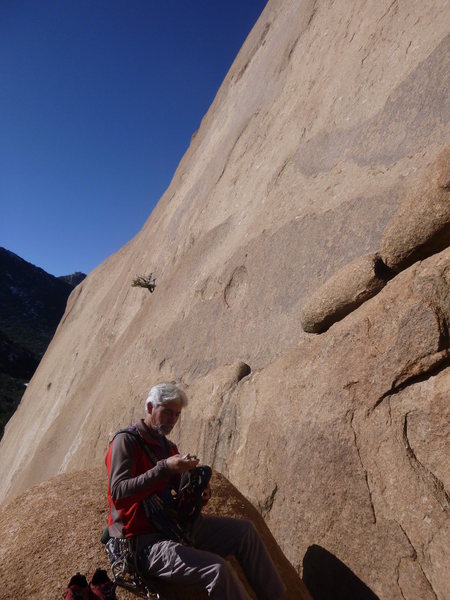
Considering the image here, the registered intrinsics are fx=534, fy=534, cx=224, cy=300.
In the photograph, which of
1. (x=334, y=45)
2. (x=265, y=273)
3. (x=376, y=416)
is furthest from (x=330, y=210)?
(x=334, y=45)

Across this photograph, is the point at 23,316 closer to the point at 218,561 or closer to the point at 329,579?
the point at 329,579

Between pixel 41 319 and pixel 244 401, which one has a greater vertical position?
pixel 41 319

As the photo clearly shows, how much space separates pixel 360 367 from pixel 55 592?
2.42 meters

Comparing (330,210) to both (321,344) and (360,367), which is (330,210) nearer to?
(321,344)

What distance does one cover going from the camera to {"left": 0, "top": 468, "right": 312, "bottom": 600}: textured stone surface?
312 centimetres

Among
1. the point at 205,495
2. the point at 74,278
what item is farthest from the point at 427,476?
the point at 74,278

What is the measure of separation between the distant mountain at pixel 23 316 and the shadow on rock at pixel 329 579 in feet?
89.9

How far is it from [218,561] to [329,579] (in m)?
1.38

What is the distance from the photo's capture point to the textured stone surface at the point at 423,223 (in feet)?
12.3

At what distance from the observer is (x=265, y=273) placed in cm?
616

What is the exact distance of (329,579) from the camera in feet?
12.1

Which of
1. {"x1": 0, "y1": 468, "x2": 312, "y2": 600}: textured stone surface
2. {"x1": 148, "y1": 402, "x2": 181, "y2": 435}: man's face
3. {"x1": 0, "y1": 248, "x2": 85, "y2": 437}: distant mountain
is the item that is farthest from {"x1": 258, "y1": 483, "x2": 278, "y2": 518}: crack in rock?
{"x1": 0, "y1": 248, "x2": 85, "y2": 437}: distant mountain

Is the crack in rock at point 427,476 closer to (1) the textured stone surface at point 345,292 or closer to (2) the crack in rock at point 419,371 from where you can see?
(2) the crack in rock at point 419,371

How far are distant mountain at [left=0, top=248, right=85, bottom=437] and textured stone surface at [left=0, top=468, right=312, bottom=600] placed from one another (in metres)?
26.6
